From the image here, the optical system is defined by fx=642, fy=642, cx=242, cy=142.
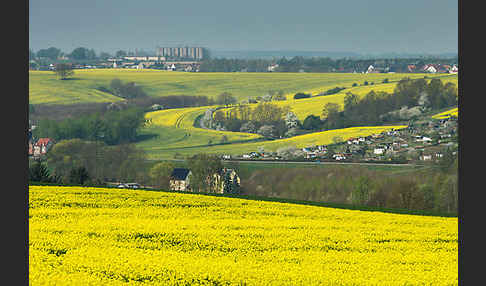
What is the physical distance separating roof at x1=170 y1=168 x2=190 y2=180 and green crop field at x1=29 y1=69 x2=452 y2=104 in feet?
92.3

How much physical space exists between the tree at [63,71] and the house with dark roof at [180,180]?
3658 cm

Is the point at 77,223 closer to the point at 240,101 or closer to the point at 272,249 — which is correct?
the point at 272,249

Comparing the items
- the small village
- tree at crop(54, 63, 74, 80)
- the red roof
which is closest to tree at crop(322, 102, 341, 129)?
the small village

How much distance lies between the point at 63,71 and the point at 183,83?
13243mm

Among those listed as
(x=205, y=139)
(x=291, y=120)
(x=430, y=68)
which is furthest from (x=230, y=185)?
(x=430, y=68)

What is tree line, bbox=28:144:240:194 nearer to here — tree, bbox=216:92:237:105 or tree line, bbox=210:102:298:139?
tree line, bbox=210:102:298:139

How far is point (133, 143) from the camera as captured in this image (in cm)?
5191

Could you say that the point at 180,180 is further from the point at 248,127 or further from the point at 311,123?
the point at 311,123

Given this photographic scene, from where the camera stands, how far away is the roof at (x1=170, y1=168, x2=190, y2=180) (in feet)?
121

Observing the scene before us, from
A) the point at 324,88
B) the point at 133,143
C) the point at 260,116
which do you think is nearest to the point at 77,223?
the point at 133,143

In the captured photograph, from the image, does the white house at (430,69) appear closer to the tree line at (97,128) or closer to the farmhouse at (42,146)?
the tree line at (97,128)

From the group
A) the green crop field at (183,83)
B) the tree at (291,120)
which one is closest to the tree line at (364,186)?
the tree at (291,120)

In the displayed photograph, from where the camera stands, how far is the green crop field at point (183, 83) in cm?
6556

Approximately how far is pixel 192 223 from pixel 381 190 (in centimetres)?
1693
